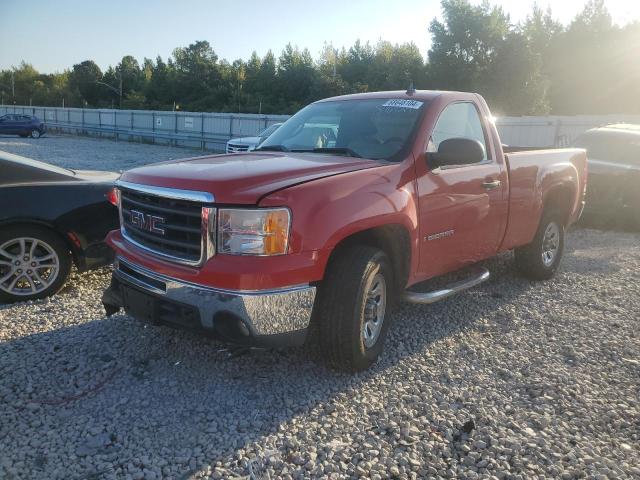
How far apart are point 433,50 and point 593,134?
1849 inches

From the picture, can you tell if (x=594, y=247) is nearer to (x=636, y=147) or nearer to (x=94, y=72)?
(x=636, y=147)

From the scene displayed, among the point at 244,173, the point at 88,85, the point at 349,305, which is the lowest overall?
the point at 349,305

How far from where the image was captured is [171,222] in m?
3.32

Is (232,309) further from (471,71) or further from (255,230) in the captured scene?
(471,71)

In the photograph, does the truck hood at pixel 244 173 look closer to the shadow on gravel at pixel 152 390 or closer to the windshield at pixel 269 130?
the shadow on gravel at pixel 152 390

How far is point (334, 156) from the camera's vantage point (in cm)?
397

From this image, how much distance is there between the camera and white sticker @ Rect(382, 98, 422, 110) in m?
4.32

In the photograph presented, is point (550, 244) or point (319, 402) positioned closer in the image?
point (319, 402)

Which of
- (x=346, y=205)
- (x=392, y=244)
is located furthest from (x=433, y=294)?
(x=346, y=205)

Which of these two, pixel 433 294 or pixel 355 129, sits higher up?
pixel 355 129

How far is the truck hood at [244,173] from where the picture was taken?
10.0ft

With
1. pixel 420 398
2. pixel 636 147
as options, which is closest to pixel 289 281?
pixel 420 398

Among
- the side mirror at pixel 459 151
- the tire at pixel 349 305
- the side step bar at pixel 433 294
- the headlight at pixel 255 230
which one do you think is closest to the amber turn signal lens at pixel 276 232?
the headlight at pixel 255 230

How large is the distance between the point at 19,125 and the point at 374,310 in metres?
35.9
